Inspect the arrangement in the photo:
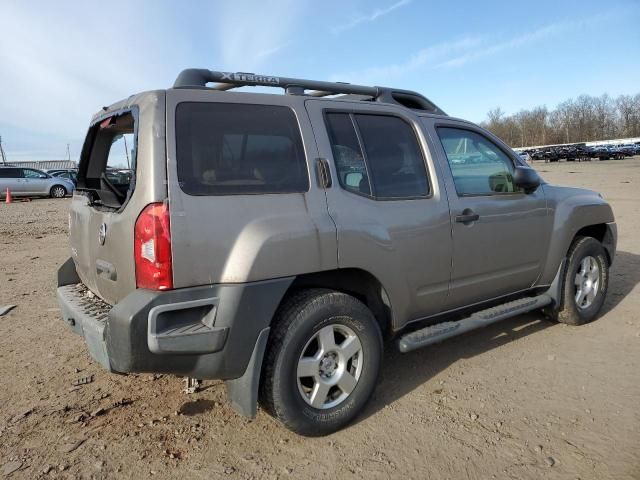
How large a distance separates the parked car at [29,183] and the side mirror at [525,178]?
24.4 m

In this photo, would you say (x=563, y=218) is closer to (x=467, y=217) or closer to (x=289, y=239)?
(x=467, y=217)

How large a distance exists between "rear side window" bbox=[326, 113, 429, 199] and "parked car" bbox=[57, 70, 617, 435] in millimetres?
14

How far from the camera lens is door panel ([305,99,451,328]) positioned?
2895 millimetres

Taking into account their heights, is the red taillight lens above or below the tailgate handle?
above

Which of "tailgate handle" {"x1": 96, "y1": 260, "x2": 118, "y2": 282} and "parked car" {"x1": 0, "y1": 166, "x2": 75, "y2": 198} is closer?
"tailgate handle" {"x1": 96, "y1": 260, "x2": 118, "y2": 282}

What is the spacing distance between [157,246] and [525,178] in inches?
115

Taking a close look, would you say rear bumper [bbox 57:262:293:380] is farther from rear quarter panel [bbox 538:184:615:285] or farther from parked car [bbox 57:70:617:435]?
rear quarter panel [bbox 538:184:615:285]

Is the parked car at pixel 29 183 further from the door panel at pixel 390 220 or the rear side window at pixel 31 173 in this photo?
the door panel at pixel 390 220

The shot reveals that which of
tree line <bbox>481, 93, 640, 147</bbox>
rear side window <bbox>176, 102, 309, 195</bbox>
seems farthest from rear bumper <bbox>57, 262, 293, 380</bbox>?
tree line <bbox>481, 93, 640, 147</bbox>

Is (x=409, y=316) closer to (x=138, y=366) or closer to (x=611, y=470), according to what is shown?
(x=611, y=470)

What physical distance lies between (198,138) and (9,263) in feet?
22.8

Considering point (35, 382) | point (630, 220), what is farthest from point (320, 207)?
point (630, 220)

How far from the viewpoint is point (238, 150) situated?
267 centimetres

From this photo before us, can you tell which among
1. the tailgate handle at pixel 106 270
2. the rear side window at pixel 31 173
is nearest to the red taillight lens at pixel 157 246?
the tailgate handle at pixel 106 270
